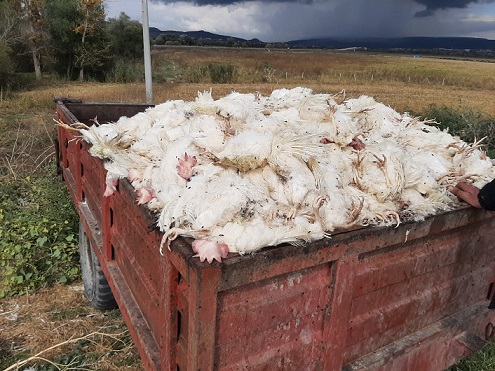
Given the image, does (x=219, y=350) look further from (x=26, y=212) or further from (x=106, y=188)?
(x=26, y=212)

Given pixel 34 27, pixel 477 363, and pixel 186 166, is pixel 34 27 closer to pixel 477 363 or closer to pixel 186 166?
pixel 186 166

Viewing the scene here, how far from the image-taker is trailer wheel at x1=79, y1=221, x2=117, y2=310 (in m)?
3.62

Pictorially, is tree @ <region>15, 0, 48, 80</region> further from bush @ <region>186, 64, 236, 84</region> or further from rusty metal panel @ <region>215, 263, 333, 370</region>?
rusty metal panel @ <region>215, 263, 333, 370</region>

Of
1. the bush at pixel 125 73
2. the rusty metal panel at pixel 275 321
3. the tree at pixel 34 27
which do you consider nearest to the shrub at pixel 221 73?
the bush at pixel 125 73

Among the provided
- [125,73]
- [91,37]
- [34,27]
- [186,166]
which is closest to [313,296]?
[186,166]

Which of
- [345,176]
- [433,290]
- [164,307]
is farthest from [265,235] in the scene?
[433,290]

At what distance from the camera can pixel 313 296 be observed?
5.86 ft

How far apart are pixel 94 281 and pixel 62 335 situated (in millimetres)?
527

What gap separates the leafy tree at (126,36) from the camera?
37125mm

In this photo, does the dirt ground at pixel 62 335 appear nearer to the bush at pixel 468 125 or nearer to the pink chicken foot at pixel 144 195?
the pink chicken foot at pixel 144 195

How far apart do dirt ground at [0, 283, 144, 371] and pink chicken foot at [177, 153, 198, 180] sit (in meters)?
1.93

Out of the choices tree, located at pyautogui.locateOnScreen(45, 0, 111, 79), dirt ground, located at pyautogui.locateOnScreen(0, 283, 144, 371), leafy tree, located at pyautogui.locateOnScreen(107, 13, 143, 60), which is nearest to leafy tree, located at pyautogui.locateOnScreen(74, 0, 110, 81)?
tree, located at pyautogui.locateOnScreen(45, 0, 111, 79)

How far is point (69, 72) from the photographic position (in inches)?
1313

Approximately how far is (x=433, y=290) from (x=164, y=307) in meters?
1.51
